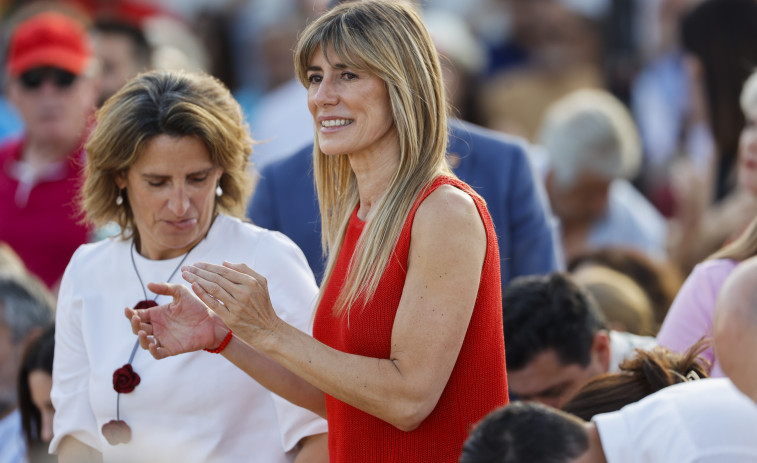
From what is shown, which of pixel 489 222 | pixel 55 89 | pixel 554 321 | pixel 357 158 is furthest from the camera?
pixel 55 89

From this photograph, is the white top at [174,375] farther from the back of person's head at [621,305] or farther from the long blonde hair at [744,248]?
the back of person's head at [621,305]

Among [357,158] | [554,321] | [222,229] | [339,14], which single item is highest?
[339,14]

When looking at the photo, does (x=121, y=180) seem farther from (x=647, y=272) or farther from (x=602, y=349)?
(x=647, y=272)

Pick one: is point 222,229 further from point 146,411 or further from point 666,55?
point 666,55

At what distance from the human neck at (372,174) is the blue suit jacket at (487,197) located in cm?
117

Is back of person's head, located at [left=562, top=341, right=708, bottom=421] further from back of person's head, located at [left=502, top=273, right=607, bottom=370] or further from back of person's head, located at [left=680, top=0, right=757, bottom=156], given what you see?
back of person's head, located at [left=680, top=0, right=757, bottom=156]

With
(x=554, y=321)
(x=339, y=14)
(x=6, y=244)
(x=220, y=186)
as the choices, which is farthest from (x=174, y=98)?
(x=6, y=244)

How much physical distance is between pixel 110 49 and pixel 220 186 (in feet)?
11.7

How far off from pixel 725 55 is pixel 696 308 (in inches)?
93.0

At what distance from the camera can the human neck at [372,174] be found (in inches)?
107

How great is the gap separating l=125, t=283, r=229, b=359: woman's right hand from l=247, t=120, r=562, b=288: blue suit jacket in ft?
4.01

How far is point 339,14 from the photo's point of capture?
2.71 metres

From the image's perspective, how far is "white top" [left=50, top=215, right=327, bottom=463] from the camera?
2.91 m

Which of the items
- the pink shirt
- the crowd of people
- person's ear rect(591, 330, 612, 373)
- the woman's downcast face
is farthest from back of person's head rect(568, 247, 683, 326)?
the woman's downcast face
